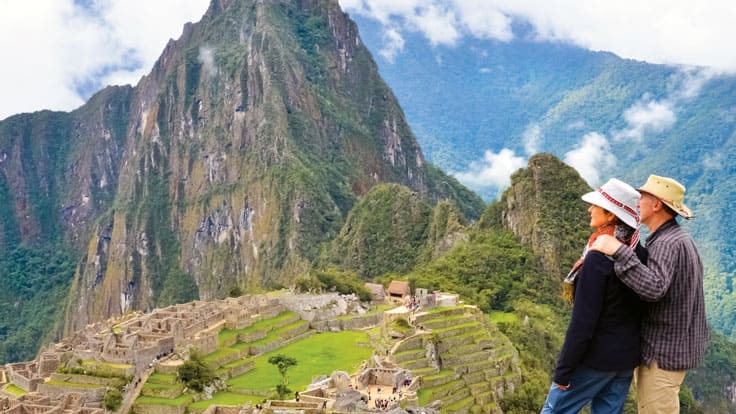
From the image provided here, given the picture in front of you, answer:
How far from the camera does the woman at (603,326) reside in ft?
27.6

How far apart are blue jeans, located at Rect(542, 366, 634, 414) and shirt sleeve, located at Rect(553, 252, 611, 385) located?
15.4 inches

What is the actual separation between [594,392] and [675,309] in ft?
3.98

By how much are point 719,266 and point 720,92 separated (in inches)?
920

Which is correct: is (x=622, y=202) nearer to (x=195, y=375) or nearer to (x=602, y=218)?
(x=602, y=218)

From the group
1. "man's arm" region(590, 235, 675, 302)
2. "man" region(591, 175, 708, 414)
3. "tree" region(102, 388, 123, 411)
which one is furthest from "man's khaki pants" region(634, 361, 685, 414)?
"tree" region(102, 388, 123, 411)

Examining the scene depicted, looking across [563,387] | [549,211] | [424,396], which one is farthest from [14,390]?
[549,211]

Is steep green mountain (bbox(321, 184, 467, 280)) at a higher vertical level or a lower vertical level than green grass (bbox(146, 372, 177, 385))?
higher

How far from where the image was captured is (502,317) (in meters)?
57.8

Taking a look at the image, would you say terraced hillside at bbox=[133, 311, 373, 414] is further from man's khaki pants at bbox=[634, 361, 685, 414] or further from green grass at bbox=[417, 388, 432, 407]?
man's khaki pants at bbox=[634, 361, 685, 414]

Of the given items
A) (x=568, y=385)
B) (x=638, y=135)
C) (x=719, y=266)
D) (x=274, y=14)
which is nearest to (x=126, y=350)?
(x=568, y=385)

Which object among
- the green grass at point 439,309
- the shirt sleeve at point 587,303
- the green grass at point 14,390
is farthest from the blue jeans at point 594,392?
the green grass at point 14,390

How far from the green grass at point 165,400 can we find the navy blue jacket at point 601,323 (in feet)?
101

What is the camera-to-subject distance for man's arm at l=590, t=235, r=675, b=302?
816 centimetres

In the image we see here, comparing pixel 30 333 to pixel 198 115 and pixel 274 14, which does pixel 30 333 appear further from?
pixel 274 14
